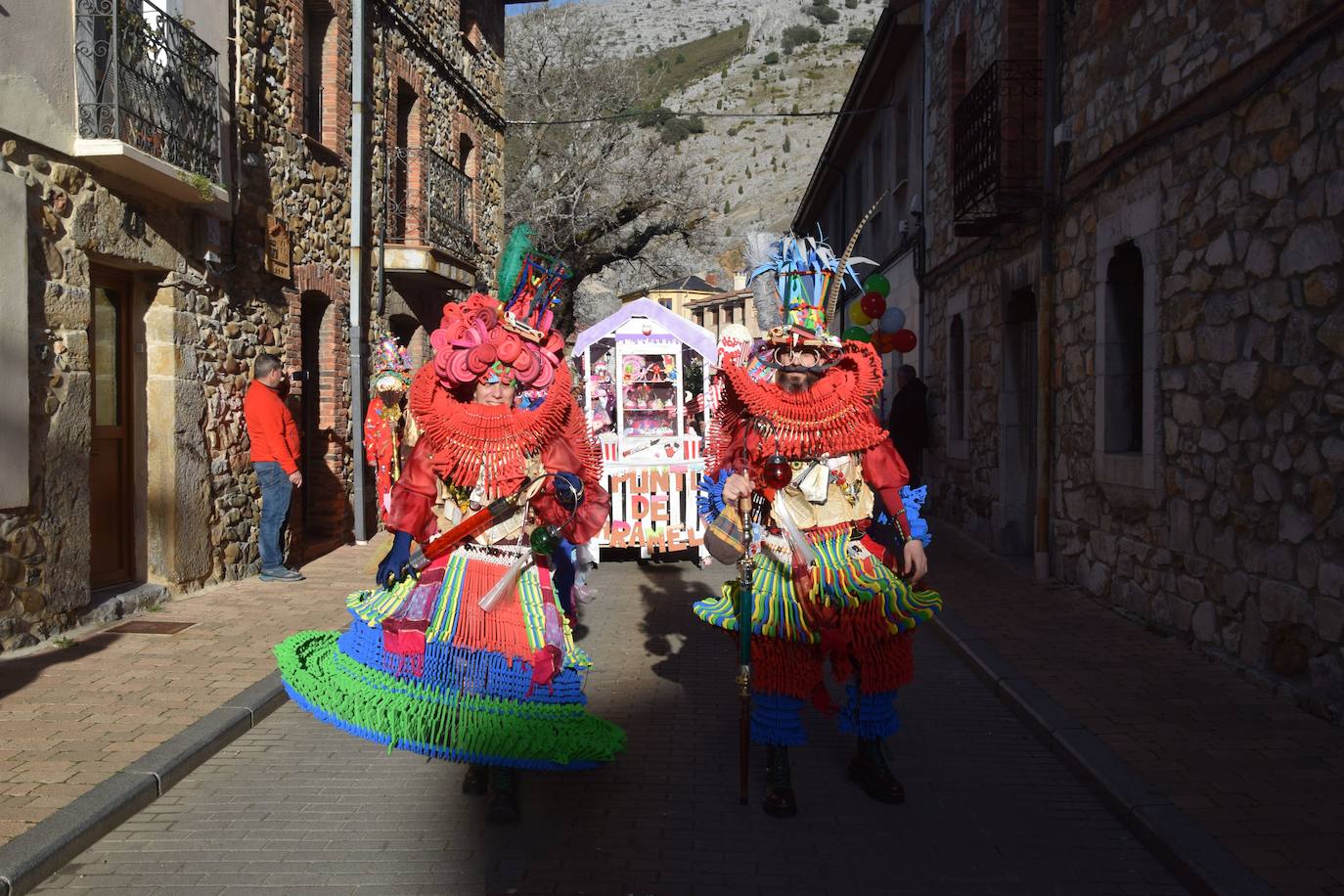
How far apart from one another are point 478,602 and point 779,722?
4.45 feet

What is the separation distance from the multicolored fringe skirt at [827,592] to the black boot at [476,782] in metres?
1.22

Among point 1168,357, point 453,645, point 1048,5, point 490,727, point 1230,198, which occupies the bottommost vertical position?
point 490,727

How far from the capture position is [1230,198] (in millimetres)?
6430

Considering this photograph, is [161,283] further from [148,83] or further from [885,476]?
[885,476]

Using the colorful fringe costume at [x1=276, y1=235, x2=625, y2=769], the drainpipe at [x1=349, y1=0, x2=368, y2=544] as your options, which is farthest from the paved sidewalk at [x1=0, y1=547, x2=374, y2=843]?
the drainpipe at [x1=349, y1=0, x2=368, y2=544]

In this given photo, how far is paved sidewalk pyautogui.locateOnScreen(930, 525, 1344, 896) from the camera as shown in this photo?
12.7 feet

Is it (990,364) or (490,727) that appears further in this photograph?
(990,364)

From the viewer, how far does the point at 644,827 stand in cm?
424

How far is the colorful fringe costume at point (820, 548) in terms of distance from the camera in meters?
4.45

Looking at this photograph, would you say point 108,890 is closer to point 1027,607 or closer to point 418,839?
point 418,839

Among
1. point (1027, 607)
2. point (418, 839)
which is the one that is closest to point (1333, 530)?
point (1027, 607)

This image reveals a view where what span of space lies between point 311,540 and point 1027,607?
326 inches

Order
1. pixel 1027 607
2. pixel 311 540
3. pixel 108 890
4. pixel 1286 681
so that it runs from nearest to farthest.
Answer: pixel 108 890, pixel 1286 681, pixel 1027 607, pixel 311 540

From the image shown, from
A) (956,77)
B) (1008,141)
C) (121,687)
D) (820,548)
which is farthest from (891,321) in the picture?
(956,77)
